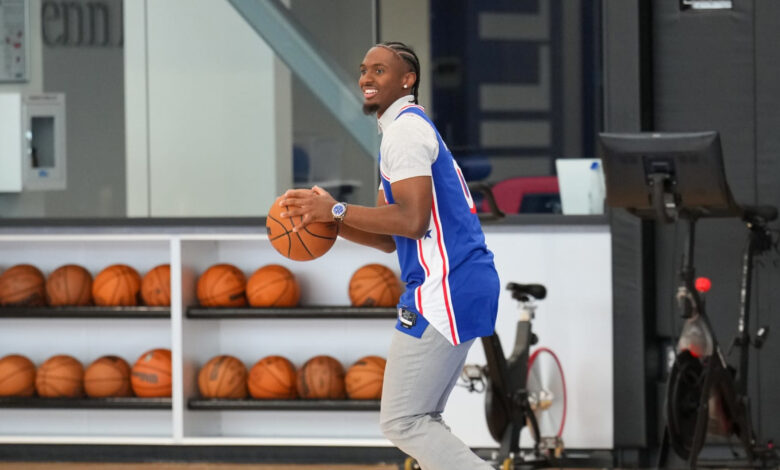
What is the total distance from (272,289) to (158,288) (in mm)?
564

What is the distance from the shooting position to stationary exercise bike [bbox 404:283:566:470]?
4.70 m

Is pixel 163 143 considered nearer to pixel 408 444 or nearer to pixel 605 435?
pixel 605 435

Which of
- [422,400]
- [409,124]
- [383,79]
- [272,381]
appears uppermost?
[383,79]

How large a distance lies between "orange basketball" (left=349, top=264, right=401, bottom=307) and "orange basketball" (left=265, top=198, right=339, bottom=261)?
2245 mm

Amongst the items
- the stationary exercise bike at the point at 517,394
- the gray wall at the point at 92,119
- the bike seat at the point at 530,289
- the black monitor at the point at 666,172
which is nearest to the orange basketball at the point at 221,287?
the gray wall at the point at 92,119

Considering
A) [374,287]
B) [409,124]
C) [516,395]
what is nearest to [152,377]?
[374,287]

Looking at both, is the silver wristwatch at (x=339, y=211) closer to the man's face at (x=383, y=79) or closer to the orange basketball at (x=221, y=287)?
the man's face at (x=383, y=79)

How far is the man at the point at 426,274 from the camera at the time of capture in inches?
116

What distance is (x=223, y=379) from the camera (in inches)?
214

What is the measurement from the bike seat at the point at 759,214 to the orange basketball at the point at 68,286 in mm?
3011

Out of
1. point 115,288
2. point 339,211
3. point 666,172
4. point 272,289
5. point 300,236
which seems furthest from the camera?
point 115,288

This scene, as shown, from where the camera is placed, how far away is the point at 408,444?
2992mm

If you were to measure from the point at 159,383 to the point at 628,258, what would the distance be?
2219 mm

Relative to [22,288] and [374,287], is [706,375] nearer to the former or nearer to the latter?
[374,287]
